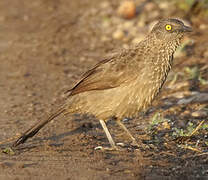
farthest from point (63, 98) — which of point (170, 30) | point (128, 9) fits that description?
point (128, 9)

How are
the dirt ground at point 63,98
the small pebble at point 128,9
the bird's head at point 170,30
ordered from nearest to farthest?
the dirt ground at point 63,98, the bird's head at point 170,30, the small pebble at point 128,9

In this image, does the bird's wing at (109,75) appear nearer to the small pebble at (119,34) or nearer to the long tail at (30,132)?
the long tail at (30,132)

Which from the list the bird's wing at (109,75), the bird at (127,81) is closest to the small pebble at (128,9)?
the bird at (127,81)

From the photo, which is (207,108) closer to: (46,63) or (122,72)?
(122,72)

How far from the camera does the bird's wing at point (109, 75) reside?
18.8 feet

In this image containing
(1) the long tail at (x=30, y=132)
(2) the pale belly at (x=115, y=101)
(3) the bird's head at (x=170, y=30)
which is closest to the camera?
(1) the long tail at (x=30, y=132)

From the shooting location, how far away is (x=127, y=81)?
5715 millimetres

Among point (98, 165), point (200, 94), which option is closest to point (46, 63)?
point (200, 94)

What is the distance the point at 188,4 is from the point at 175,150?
563 centimetres

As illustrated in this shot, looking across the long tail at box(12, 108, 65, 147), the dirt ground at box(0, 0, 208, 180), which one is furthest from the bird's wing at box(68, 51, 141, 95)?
the dirt ground at box(0, 0, 208, 180)

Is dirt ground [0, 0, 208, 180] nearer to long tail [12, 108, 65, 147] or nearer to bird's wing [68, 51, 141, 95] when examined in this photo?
long tail [12, 108, 65, 147]

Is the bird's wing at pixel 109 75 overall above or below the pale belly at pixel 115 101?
above

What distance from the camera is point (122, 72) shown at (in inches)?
227

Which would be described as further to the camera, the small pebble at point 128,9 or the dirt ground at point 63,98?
the small pebble at point 128,9
